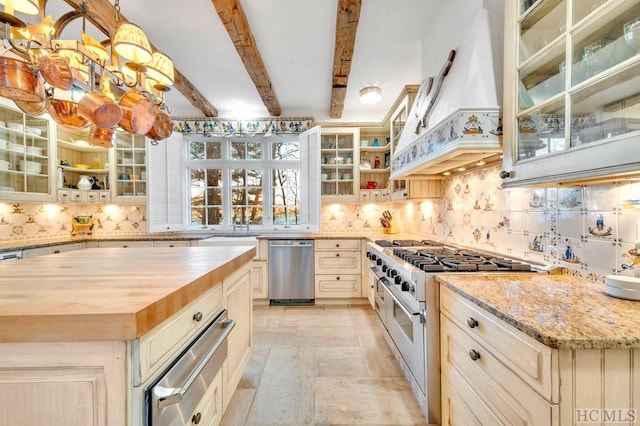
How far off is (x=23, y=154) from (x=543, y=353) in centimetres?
460

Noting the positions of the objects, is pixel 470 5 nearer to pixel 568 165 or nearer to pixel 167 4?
pixel 568 165

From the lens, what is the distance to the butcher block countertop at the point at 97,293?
72 centimetres

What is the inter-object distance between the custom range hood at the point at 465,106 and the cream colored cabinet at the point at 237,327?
147 centimetres

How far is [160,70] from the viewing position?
5.41 feet

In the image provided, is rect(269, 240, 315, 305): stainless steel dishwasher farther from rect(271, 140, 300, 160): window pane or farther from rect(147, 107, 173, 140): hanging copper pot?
rect(147, 107, 173, 140): hanging copper pot

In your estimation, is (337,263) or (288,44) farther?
(337,263)

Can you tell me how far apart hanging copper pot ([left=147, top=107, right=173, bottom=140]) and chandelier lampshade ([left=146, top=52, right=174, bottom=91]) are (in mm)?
183

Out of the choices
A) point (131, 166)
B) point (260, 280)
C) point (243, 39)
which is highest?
point (243, 39)

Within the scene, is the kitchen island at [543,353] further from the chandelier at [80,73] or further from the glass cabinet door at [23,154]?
the glass cabinet door at [23,154]

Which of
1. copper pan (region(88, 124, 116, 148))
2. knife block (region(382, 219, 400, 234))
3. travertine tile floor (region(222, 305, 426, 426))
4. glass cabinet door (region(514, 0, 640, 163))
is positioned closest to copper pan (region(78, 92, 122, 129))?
copper pan (region(88, 124, 116, 148))

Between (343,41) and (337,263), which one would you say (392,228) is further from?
(343,41)

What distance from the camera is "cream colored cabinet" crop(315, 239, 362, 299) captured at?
139 inches

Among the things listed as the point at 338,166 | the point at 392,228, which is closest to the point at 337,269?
the point at 392,228

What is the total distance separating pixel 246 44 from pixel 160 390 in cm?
237
